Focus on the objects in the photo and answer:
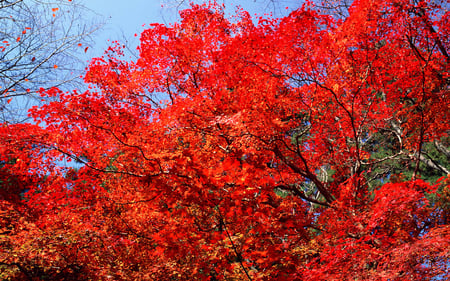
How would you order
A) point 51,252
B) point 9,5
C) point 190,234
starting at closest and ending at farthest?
point 9,5 → point 51,252 → point 190,234

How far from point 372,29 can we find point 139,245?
9869 mm

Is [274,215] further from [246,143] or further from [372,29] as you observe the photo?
[372,29]

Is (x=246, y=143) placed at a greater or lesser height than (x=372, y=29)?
lesser

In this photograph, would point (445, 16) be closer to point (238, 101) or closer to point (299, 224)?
point (238, 101)

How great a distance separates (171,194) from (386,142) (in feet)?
48.1

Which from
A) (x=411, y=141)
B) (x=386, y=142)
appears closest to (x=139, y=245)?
(x=411, y=141)

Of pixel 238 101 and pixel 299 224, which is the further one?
pixel 238 101

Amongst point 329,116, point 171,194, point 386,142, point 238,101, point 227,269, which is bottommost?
point 227,269

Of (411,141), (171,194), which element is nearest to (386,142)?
(411,141)

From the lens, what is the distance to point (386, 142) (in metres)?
16.5

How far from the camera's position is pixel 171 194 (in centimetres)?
542

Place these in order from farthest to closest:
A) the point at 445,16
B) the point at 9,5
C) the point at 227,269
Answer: the point at 445,16 < the point at 227,269 < the point at 9,5

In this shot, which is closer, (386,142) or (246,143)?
(246,143)

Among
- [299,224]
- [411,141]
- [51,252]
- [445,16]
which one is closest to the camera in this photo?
[51,252]
